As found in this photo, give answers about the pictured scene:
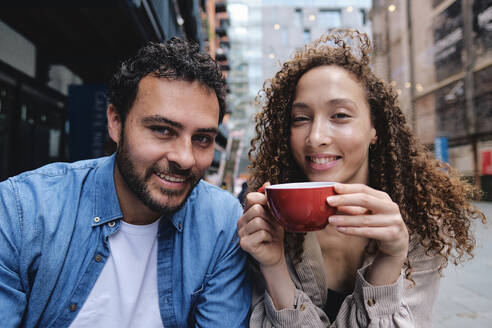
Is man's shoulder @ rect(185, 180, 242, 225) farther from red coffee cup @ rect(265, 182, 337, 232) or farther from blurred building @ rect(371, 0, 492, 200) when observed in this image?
blurred building @ rect(371, 0, 492, 200)

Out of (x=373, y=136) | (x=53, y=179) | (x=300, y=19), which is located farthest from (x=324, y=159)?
(x=300, y=19)

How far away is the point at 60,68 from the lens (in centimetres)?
660

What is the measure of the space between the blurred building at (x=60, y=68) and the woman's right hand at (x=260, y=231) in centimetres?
435

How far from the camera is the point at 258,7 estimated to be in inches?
1986

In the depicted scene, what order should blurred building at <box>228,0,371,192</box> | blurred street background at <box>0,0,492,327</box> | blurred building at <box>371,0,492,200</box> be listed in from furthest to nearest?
blurred building at <box>228,0,371,192</box> < blurred building at <box>371,0,492,200</box> < blurred street background at <box>0,0,492,327</box>

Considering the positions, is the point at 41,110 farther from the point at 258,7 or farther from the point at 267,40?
the point at 258,7

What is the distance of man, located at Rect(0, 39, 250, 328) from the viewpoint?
137 centimetres

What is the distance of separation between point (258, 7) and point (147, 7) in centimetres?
5060

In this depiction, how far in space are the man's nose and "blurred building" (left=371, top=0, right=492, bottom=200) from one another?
14.5 meters

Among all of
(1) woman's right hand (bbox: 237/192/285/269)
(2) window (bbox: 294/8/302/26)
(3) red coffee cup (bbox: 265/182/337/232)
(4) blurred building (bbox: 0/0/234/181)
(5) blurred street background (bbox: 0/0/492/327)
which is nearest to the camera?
(3) red coffee cup (bbox: 265/182/337/232)

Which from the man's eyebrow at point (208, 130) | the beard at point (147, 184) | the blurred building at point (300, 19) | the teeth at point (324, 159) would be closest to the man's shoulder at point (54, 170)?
the beard at point (147, 184)

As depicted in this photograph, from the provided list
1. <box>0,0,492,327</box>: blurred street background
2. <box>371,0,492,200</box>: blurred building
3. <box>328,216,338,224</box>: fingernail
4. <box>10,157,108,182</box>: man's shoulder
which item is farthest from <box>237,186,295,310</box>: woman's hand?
<box>371,0,492,200</box>: blurred building

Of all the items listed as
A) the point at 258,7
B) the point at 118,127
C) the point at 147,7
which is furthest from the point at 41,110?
the point at 258,7

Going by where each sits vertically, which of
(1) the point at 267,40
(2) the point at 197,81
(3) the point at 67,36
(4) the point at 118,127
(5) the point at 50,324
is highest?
(1) the point at 267,40
